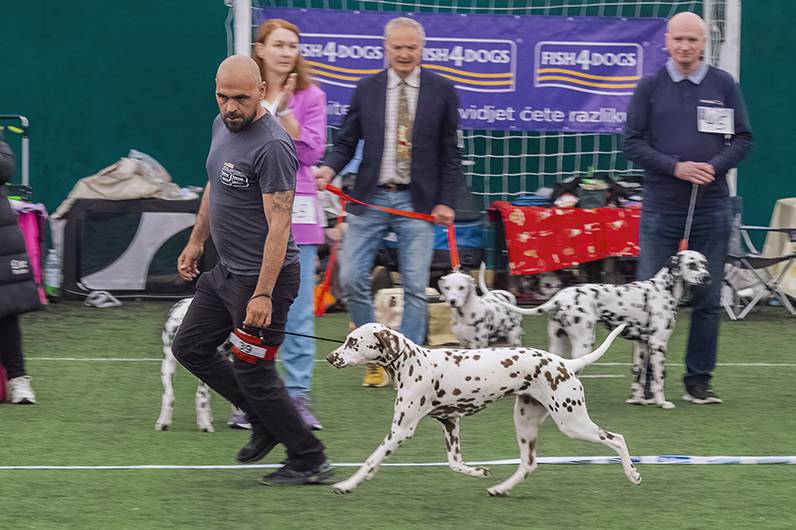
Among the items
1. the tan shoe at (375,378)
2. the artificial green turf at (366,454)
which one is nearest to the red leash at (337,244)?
the tan shoe at (375,378)

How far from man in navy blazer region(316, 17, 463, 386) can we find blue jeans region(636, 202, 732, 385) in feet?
3.68

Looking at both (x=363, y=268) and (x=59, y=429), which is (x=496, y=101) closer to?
(x=363, y=268)

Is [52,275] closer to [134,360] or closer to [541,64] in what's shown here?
[134,360]

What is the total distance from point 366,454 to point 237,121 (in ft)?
5.83

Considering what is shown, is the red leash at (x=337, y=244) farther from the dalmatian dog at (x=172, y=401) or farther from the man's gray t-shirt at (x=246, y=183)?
the man's gray t-shirt at (x=246, y=183)

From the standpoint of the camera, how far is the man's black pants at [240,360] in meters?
5.25

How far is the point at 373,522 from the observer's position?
193 inches

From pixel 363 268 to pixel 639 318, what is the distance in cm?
148

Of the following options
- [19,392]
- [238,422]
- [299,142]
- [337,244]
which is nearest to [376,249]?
[299,142]

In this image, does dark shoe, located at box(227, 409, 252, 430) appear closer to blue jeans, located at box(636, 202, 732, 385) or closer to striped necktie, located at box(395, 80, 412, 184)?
striped necktie, located at box(395, 80, 412, 184)

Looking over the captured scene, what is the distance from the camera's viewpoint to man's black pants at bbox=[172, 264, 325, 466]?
5250 millimetres

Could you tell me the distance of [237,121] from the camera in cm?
507

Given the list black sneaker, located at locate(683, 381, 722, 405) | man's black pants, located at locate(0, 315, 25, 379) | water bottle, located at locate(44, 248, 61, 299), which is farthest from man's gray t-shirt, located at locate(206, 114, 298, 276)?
water bottle, located at locate(44, 248, 61, 299)

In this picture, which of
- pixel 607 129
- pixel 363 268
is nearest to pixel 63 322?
pixel 363 268
